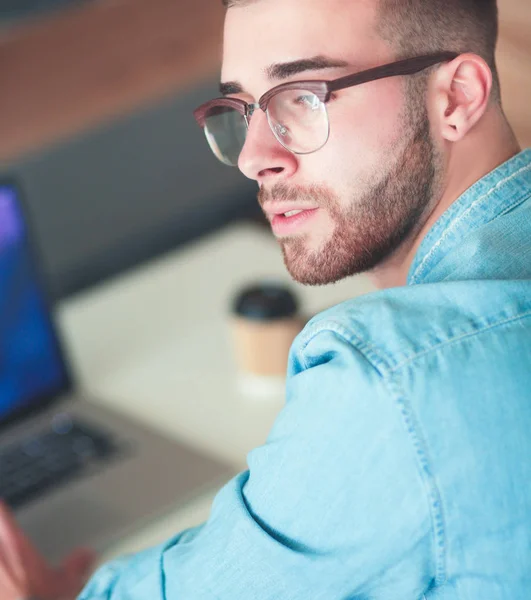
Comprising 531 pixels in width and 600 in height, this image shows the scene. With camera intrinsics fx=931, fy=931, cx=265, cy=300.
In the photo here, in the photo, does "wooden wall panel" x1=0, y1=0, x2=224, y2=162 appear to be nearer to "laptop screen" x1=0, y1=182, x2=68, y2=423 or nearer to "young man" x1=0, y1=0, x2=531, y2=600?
"laptop screen" x1=0, y1=182, x2=68, y2=423

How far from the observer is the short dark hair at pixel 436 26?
0.88 metres

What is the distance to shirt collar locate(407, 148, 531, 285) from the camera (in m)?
0.86

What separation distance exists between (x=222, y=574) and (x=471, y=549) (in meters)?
0.21

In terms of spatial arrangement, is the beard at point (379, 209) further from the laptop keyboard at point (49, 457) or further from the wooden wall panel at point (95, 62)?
the wooden wall panel at point (95, 62)

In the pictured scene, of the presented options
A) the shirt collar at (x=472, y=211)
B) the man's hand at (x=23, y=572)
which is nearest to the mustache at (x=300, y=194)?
the shirt collar at (x=472, y=211)

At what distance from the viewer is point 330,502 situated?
697 millimetres

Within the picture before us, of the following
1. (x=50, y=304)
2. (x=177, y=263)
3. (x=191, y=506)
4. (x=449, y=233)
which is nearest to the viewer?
(x=449, y=233)

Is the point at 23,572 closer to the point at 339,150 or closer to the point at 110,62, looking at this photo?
the point at 339,150

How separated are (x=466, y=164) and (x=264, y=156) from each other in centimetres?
20

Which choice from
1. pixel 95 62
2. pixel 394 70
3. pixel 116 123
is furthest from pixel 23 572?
pixel 116 123

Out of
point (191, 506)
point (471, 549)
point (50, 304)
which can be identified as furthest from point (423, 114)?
point (50, 304)

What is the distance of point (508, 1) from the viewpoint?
1279 mm

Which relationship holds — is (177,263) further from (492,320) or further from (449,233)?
(492,320)

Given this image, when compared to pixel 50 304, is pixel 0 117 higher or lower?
higher
